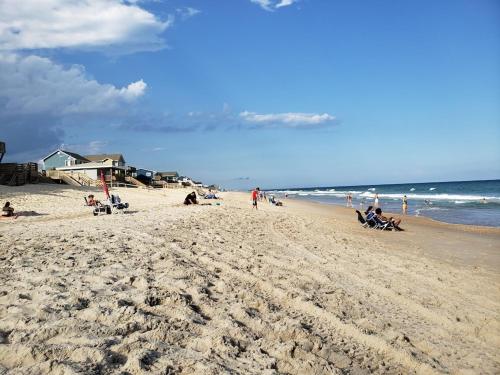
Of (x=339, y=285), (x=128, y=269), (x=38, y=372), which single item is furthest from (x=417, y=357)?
(x=128, y=269)

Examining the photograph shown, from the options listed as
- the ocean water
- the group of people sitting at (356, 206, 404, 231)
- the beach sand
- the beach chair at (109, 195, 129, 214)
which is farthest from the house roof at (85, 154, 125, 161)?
the beach sand

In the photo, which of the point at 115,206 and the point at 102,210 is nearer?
the point at 102,210

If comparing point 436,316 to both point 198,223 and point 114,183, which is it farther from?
point 114,183

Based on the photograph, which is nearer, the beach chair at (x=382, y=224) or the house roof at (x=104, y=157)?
the beach chair at (x=382, y=224)

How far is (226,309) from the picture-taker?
4797 millimetres

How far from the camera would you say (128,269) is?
6.01 m

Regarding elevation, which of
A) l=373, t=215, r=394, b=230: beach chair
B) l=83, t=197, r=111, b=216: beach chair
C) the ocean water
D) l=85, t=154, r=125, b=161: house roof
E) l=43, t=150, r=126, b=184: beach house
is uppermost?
l=85, t=154, r=125, b=161: house roof

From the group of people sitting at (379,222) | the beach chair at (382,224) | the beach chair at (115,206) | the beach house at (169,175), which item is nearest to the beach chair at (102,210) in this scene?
the beach chair at (115,206)

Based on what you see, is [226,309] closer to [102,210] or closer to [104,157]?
[102,210]

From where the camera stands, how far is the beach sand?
355 cm

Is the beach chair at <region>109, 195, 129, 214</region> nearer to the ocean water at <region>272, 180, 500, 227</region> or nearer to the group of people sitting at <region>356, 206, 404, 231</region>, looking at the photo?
the group of people sitting at <region>356, 206, 404, 231</region>

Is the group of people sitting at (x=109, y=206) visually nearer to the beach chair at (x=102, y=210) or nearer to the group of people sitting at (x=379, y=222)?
the beach chair at (x=102, y=210)

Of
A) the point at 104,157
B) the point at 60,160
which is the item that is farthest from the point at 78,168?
the point at 104,157

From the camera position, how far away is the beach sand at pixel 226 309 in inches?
140
